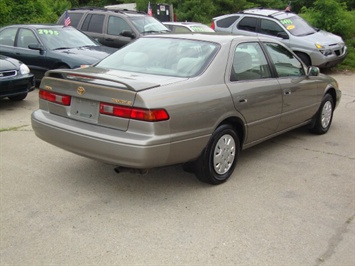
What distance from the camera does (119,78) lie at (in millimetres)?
4051

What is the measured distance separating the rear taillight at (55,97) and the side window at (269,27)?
9.79 meters

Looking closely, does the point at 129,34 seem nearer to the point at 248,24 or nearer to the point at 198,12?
the point at 248,24

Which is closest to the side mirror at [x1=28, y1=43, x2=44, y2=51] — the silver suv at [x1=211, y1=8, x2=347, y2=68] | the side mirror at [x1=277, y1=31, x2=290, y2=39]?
the silver suv at [x1=211, y1=8, x2=347, y2=68]

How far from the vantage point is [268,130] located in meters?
5.16

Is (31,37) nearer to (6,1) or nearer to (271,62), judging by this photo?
(271,62)

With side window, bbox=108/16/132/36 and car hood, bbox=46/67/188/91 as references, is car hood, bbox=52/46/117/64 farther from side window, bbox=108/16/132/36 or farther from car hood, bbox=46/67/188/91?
car hood, bbox=46/67/188/91

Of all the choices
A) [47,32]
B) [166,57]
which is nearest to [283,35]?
[47,32]

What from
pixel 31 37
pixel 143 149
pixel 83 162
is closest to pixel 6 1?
pixel 31 37

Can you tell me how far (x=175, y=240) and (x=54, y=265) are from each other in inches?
37.3

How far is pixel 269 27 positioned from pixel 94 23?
210 inches

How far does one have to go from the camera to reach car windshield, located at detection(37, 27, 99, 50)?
922 cm

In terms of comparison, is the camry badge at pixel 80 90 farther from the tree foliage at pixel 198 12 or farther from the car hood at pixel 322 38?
the tree foliage at pixel 198 12

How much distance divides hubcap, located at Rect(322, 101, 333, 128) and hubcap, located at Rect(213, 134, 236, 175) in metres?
2.60

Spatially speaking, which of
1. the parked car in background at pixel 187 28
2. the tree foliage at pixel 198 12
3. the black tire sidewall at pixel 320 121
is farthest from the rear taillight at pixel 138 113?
the tree foliage at pixel 198 12
